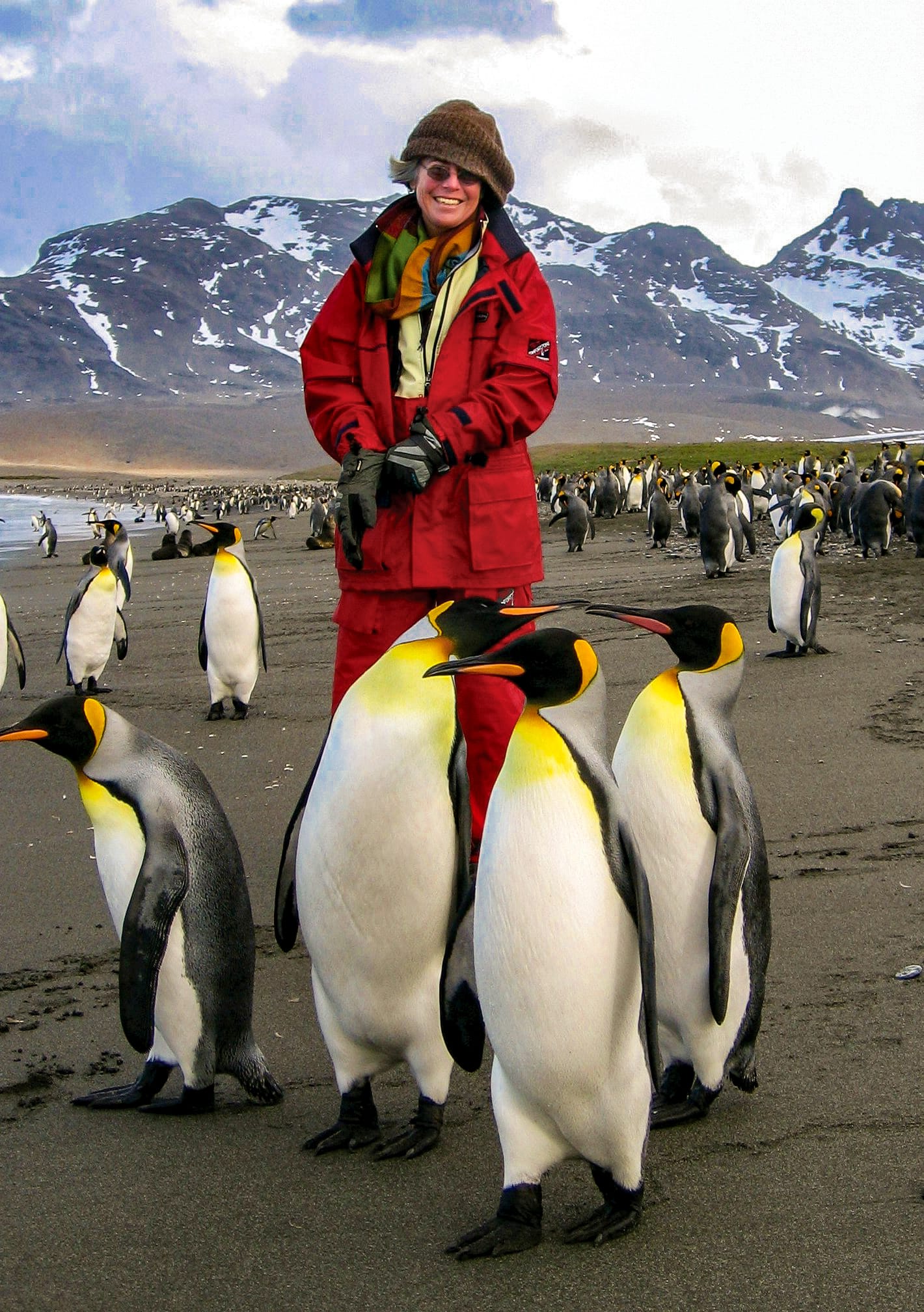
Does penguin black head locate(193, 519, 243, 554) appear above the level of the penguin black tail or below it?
above

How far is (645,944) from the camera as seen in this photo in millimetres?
2230

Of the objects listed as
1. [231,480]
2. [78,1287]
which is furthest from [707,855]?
[231,480]

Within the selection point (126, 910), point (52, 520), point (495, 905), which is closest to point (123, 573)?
point (126, 910)

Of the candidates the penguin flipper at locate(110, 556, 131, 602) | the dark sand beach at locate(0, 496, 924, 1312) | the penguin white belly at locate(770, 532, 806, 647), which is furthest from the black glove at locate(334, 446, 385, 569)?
the penguin flipper at locate(110, 556, 131, 602)

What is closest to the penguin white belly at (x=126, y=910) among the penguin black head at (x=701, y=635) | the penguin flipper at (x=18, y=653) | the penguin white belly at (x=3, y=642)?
the penguin black head at (x=701, y=635)

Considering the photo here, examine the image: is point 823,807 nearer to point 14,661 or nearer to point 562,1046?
point 562,1046

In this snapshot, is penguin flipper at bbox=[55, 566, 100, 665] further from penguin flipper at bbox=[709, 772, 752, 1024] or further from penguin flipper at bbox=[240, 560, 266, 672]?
penguin flipper at bbox=[709, 772, 752, 1024]

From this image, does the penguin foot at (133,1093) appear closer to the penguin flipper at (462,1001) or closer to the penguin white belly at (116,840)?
the penguin white belly at (116,840)

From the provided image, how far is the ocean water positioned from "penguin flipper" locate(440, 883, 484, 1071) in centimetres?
2098

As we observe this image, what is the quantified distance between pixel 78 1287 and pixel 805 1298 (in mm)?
1114

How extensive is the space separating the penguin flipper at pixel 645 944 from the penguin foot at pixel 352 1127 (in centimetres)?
61

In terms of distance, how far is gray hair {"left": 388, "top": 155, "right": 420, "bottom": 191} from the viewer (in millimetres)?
3307

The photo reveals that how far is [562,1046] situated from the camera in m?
2.21

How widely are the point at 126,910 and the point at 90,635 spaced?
5.97 metres
